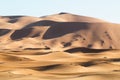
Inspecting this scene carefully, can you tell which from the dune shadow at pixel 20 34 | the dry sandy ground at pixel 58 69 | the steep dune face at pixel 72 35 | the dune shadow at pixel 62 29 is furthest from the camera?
the dune shadow at pixel 62 29

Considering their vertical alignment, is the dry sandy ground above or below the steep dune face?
below

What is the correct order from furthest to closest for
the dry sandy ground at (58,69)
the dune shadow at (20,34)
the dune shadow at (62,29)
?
the dune shadow at (62,29)
the dune shadow at (20,34)
the dry sandy ground at (58,69)

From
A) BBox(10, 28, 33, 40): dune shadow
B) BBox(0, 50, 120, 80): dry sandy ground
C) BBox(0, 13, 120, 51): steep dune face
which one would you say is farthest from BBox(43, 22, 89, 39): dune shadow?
BBox(0, 50, 120, 80): dry sandy ground

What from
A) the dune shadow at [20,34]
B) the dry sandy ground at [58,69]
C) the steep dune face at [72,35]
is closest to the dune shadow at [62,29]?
the steep dune face at [72,35]

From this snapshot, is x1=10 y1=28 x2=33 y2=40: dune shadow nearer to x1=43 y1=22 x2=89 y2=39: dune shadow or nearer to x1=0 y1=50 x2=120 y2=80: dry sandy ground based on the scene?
x1=43 y1=22 x2=89 y2=39: dune shadow

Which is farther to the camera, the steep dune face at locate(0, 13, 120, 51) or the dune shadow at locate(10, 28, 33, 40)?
the dune shadow at locate(10, 28, 33, 40)

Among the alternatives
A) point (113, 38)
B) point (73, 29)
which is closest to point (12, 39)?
point (73, 29)

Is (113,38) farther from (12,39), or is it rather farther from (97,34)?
(12,39)

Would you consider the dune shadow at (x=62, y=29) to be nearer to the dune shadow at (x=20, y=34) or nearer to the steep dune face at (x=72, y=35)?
the steep dune face at (x=72, y=35)

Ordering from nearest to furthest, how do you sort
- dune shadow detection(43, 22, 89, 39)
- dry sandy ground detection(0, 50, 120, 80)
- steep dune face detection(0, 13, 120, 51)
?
1. dry sandy ground detection(0, 50, 120, 80)
2. steep dune face detection(0, 13, 120, 51)
3. dune shadow detection(43, 22, 89, 39)

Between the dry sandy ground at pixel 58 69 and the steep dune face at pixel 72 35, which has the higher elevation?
the steep dune face at pixel 72 35

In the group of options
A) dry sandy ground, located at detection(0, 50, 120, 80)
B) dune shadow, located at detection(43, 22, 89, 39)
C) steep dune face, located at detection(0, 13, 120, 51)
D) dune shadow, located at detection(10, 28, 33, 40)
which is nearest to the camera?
dry sandy ground, located at detection(0, 50, 120, 80)

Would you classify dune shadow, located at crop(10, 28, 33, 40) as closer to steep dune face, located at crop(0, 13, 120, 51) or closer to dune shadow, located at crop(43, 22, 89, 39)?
steep dune face, located at crop(0, 13, 120, 51)

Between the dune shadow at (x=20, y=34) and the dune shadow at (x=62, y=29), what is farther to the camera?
the dune shadow at (x=62, y=29)
